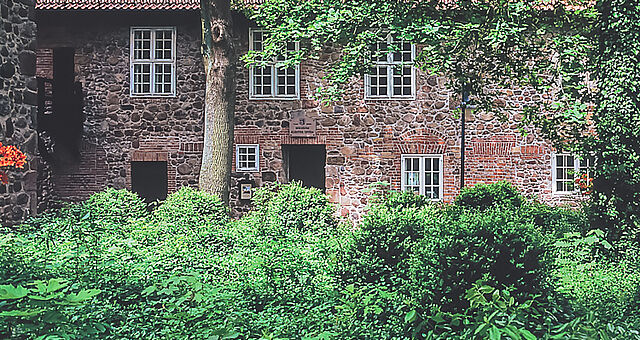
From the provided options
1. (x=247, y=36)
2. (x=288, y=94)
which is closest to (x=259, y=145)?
(x=288, y=94)

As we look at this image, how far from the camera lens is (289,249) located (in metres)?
7.55

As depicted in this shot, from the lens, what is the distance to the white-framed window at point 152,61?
15836mm

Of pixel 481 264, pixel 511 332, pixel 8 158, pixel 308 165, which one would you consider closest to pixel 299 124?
pixel 308 165

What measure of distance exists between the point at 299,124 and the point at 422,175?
3.03m

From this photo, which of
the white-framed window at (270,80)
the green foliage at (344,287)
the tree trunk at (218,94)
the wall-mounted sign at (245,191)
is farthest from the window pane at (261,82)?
the green foliage at (344,287)

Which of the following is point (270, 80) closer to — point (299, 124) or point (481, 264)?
point (299, 124)

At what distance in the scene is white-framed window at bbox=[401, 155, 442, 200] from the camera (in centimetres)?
1579

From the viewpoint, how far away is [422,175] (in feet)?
51.8

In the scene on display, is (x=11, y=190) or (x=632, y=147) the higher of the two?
(x=632, y=147)

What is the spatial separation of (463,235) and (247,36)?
11.8 m

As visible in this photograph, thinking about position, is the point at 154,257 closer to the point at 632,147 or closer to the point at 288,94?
the point at 632,147

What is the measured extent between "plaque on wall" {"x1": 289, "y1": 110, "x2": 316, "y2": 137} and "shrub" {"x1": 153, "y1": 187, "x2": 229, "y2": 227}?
4749 millimetres

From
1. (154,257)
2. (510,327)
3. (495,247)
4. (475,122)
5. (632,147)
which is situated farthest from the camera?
(475,122)

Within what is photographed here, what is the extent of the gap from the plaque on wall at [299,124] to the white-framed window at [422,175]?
227 cm
